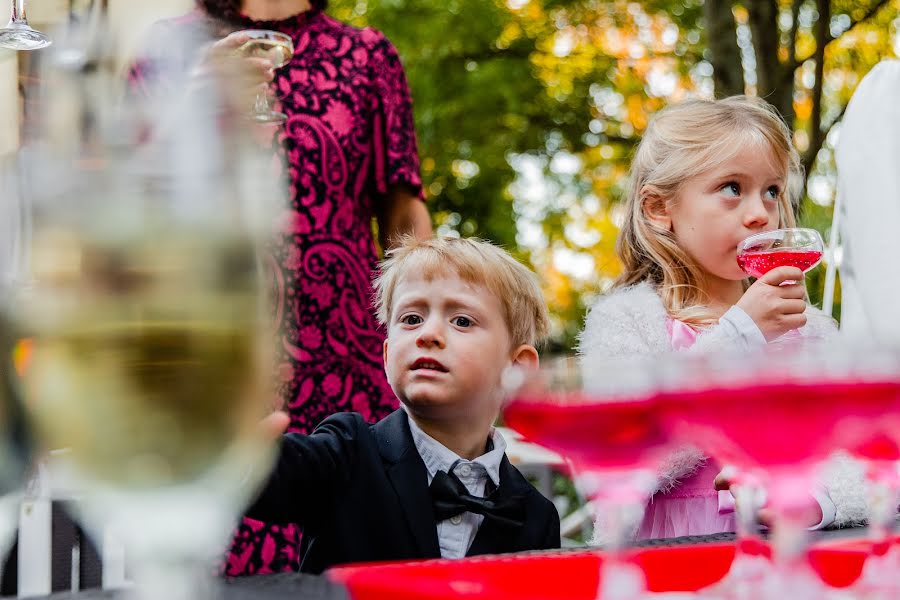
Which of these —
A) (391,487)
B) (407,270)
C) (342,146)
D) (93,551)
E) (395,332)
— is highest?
(342,146)

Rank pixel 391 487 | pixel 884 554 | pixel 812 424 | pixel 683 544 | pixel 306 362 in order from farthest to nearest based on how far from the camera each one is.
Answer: pixel 306 362 < pixel 391 487 < pixel 683 544 < pixel 884 554 < pixel 812 424

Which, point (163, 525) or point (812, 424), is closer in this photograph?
point (163, 525)

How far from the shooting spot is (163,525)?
15.2 inches

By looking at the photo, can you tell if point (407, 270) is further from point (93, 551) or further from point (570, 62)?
point (570, 62)

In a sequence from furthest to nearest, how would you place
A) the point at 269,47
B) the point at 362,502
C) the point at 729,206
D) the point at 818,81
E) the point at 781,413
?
the point at 818,81, the point at 729,206, the point at 269,47, the point at 362,502, the point at 781,413

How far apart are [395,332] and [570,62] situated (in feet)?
24.4

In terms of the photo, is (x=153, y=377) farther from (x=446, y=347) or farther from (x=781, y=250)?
(x=781, y=250)

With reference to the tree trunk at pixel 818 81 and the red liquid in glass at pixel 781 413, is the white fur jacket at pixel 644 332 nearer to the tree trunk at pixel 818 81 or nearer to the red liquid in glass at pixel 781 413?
the red liquid in glass at pixel 781 413

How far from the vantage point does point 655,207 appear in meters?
2.61

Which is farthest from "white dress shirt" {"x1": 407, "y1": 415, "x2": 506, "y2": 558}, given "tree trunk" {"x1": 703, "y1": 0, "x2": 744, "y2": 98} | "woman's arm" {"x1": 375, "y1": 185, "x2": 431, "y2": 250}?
"tree trunk" {"x1": 703, "y1": 0, "x2": 744, "y2": 98}

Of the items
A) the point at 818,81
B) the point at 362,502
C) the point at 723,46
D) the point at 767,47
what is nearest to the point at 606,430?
the point at 362,502

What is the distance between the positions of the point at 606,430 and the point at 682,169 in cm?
194

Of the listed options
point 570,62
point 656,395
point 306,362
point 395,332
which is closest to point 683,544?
point 656,395

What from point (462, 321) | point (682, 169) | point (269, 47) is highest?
point (269, 47)
